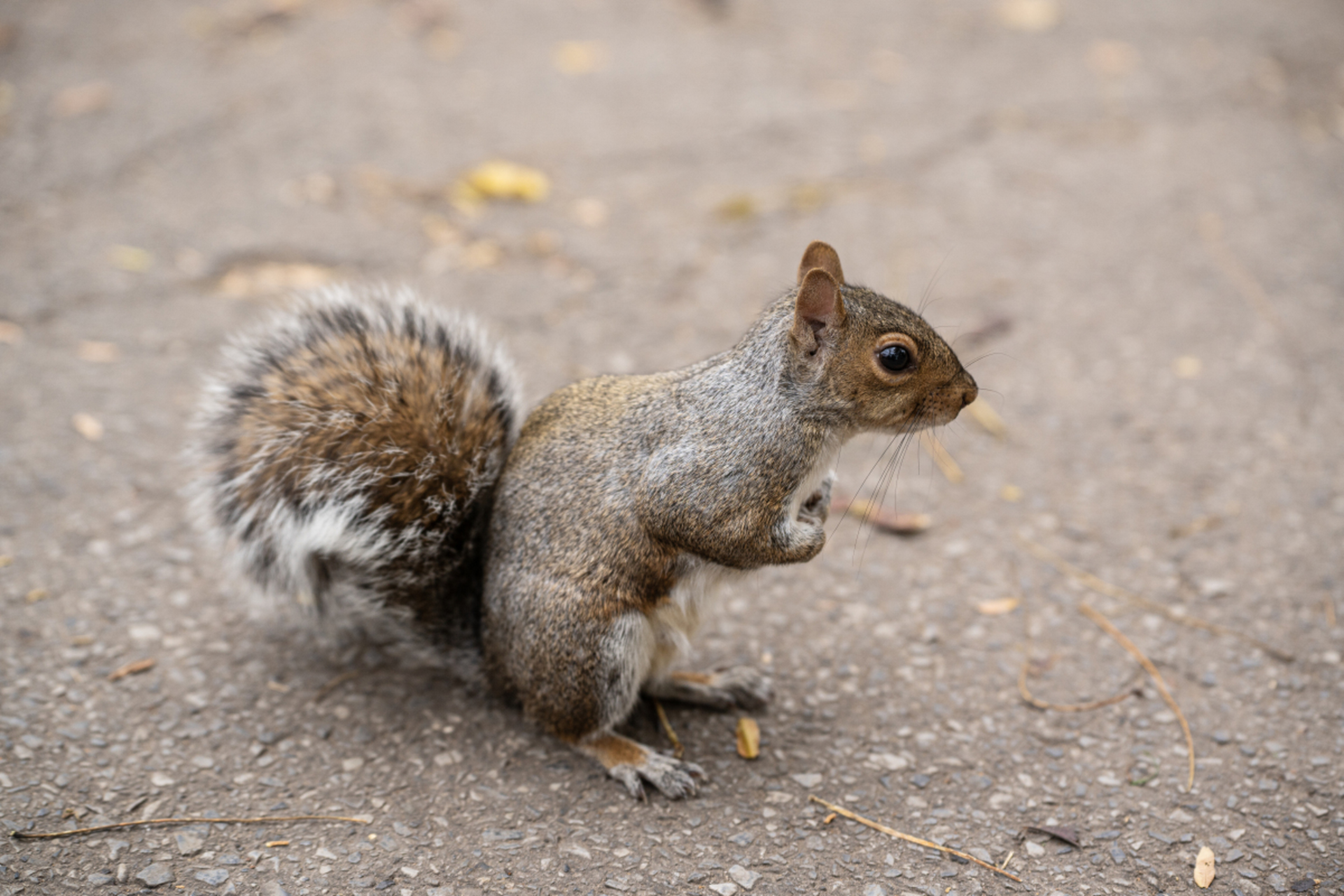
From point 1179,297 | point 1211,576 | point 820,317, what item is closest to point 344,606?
point 820,317

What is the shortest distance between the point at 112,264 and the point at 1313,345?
136 inches

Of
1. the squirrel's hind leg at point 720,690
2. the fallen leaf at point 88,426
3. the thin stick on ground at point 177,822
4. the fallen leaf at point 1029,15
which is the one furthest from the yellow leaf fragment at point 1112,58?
the thin stick on ground at point 177,822

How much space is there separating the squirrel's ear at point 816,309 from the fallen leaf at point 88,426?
1763 millimetres

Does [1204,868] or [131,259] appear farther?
[131,259]

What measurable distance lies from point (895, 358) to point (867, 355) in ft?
0.15

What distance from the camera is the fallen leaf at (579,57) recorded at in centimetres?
411

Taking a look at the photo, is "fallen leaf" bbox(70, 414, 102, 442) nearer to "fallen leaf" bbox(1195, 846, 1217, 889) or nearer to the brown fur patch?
the brown fur patch

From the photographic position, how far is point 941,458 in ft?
8.44

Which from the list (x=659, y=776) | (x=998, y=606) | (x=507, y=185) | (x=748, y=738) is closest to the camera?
(x=659, y=776)

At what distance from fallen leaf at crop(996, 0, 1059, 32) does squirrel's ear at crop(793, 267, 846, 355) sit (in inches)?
140

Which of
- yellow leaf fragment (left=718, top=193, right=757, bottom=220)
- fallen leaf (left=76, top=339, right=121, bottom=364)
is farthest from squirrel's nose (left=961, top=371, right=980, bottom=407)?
fallen leaf (left=76, top=339, right=121, bottom=364)

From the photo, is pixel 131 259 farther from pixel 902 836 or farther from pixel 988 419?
pixel 902 836

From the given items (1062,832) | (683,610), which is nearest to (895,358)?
(683,610)

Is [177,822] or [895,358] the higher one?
[895,358]
